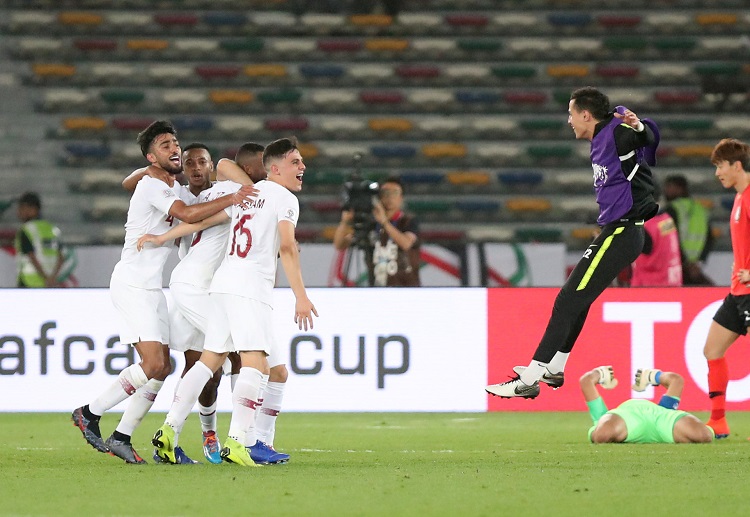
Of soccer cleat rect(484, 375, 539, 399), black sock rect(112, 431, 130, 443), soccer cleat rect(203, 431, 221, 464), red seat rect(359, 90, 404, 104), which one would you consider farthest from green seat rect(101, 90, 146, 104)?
soccer cleat rect(484, 375, 539, 399)

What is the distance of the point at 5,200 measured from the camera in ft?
53.1

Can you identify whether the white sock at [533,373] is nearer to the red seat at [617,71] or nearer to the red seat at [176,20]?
the red seat at [617,71]

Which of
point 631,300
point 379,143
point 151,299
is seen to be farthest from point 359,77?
point 151,299

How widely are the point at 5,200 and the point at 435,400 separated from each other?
7534mm

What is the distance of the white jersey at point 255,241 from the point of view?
677 centimetres

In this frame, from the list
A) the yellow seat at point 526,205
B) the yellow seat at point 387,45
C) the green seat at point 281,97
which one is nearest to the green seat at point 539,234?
the yellow seat at point 526,205

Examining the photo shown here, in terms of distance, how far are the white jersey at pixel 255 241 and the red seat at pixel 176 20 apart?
12261mm

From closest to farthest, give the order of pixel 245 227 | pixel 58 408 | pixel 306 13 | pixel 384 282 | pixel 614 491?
pixel 614 491
pixel 245 227
pixel 58 408
pixel 384 282
pixel 306 13

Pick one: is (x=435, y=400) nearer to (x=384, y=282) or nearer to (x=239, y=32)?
(x=384, y=282)

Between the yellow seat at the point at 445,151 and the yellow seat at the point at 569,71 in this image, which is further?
the yellow seat at the point at 569,71

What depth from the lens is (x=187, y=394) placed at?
6.75 metres

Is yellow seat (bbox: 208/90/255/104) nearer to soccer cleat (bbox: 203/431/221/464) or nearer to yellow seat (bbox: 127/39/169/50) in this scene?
yellow seat (bbox: 127/39/169/50)

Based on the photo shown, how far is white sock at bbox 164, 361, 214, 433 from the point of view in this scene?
6750 mm

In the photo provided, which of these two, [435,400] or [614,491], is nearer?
[614,491]
